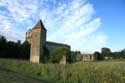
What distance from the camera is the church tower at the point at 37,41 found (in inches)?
3531

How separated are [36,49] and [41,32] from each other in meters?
7.82

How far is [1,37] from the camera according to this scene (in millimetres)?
81000

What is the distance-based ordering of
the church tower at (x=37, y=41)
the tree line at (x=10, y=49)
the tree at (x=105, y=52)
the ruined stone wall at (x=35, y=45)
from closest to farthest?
the tree line at (x=10, y=49) → the ruined stone wall at (x=35, y=45) → the church tower at (x=37, y=41) → the tree at (x=105, y=52)

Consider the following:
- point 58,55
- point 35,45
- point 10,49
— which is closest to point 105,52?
point 35,45

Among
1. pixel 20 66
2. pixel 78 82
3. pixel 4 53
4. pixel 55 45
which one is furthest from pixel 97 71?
pixel 55 45

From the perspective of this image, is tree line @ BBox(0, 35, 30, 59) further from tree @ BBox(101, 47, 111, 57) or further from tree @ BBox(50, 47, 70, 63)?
tree @ BBox(101, 47, 111, 57)

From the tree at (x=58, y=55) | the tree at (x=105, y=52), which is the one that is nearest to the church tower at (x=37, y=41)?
the tree at (x=58, y=55)

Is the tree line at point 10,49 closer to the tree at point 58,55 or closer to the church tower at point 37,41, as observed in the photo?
the church tower at point 37,41

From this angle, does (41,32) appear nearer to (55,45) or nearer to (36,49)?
(36,49)

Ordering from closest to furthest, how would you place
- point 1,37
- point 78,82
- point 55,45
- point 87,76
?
point 78,82, point 87,76, point 1,37, point 55,45

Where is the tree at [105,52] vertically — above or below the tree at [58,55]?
above

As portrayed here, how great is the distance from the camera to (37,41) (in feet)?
310

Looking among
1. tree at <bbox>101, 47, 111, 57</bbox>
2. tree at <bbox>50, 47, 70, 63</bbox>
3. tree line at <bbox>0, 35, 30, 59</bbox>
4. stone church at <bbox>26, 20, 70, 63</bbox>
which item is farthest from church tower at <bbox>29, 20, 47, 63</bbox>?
tree at <bbox>101, 47, 111, 57</bbox>

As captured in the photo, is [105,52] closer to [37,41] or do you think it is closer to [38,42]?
[37,41]
